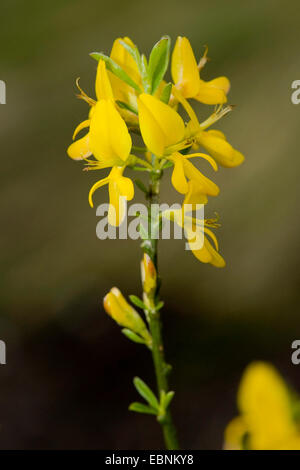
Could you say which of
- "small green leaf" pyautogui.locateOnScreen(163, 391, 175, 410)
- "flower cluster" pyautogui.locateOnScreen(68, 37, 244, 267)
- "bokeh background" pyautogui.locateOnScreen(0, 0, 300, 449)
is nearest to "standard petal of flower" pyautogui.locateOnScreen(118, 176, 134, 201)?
"flower cluster" pyautogui.locateOnScreen(68, 37, 244, 267)

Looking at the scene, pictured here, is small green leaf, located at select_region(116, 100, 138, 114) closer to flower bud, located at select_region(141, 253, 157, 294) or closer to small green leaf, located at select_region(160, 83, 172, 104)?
small green leaf, located at select_region(160, 83, 172, 104)

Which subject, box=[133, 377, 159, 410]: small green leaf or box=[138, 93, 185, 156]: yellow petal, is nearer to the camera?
box=[138, 93, 185, 156]: yellow petal

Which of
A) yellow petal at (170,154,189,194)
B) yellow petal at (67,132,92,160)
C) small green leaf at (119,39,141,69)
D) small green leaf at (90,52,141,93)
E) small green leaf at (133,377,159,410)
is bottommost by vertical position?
small green leaf at (133,377,159,410)

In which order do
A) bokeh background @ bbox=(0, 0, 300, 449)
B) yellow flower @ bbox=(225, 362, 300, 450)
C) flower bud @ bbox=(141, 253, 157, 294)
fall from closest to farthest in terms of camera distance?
yellow flower @ bbox=(225, 362, 300, 450) → flower bud @ bbox=(141, 253, 157, 294) → bokeh background @ bbox=(0, 0, 300, 449)

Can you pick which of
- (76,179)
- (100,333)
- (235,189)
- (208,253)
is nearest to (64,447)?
(100,333)

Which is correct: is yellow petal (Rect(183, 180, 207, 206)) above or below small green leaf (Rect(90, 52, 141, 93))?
below

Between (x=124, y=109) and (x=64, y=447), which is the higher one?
(x=124, y=109)
